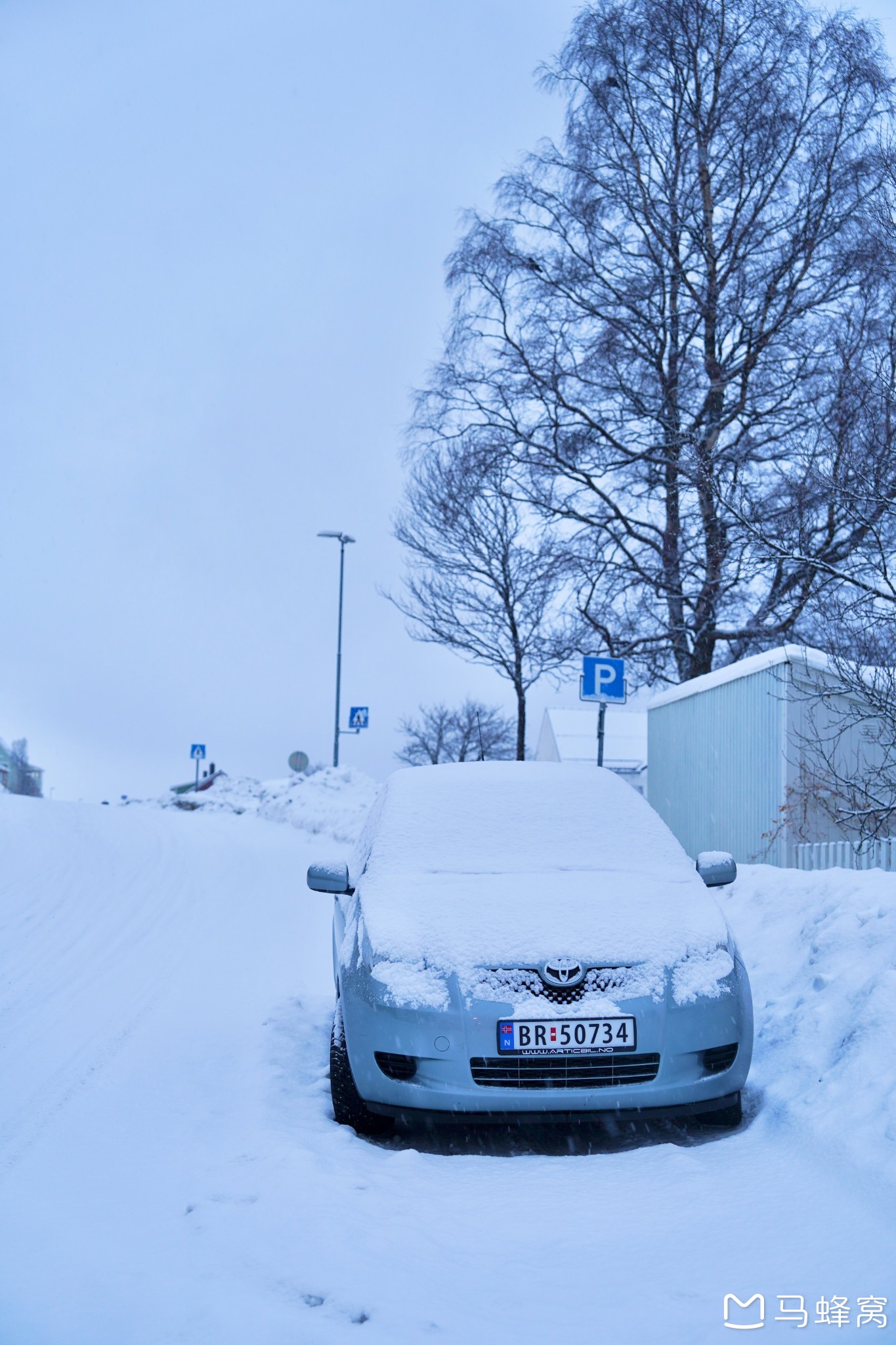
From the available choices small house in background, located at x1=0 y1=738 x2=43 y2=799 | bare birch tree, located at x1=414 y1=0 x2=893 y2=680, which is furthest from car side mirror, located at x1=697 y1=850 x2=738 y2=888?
small house in background, located at x1=0 y1=738 x2=43 y2=799

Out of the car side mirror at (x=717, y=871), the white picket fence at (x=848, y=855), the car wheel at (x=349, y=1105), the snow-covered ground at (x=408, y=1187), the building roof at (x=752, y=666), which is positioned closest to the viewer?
the snow-covered ground at (x=408, y=1187)

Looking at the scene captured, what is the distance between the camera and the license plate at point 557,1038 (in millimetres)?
3809

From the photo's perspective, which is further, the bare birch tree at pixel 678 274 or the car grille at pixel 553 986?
the bare birch tree at pixel 678 274

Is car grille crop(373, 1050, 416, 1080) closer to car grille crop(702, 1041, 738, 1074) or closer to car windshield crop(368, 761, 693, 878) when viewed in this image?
car windshield crop(368, 761, 693, 878)

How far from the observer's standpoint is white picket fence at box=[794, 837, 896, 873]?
25.7ft

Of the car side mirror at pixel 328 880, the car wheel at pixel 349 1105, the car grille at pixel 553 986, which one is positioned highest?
the car side mirror at pixel 328 880

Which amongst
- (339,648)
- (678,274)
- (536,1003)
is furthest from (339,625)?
(536,1003)

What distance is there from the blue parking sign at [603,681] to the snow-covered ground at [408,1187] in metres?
4.78

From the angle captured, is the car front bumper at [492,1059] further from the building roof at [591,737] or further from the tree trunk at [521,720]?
the building roof at [591,737]

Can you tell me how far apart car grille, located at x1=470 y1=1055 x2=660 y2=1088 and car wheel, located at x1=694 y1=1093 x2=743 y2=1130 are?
42 cm

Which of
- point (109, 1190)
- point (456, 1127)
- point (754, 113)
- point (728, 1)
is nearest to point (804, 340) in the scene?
point (754, 113)

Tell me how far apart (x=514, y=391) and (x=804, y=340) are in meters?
4.28

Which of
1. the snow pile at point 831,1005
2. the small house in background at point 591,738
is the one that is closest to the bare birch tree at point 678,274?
the snow pile at point 831,1005

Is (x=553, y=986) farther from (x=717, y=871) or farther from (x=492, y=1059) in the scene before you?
(x=717, y=871)
